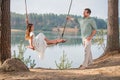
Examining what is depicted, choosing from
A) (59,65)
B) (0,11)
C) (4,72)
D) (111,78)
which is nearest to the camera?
(111,78)

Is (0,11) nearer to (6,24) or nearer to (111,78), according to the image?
(6,24)

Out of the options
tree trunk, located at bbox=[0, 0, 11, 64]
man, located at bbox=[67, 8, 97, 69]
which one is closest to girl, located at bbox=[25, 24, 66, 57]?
tree trunk, located at bbox=[0, 0, 11, 64]

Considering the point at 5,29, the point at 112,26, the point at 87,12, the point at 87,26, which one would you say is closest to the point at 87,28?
the point at 87,26

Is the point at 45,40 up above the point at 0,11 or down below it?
below

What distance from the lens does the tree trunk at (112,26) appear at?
15.4 metres

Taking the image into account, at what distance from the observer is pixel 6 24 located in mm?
13039

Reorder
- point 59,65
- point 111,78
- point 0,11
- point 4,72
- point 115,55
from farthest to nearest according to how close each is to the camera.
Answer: point 59,65, point 115,55, point 0,11, point 4,72, point 111,78

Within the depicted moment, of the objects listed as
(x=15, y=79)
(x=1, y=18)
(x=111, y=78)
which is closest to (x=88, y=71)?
(x=111, y=78)

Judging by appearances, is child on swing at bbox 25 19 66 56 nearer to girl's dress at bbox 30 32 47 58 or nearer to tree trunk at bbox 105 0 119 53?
girl's dress at bbox 30 32 47 58

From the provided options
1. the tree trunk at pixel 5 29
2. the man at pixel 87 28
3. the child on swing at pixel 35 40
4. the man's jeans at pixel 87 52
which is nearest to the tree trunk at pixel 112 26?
the man's jeans at pixel 87 52

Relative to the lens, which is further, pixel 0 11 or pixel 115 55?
pixel 115 55

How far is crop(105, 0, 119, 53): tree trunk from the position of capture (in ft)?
50.6

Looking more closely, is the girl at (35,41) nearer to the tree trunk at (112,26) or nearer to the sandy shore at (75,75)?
the sandy shore at (75,75)

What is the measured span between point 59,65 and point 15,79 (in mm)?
7176
